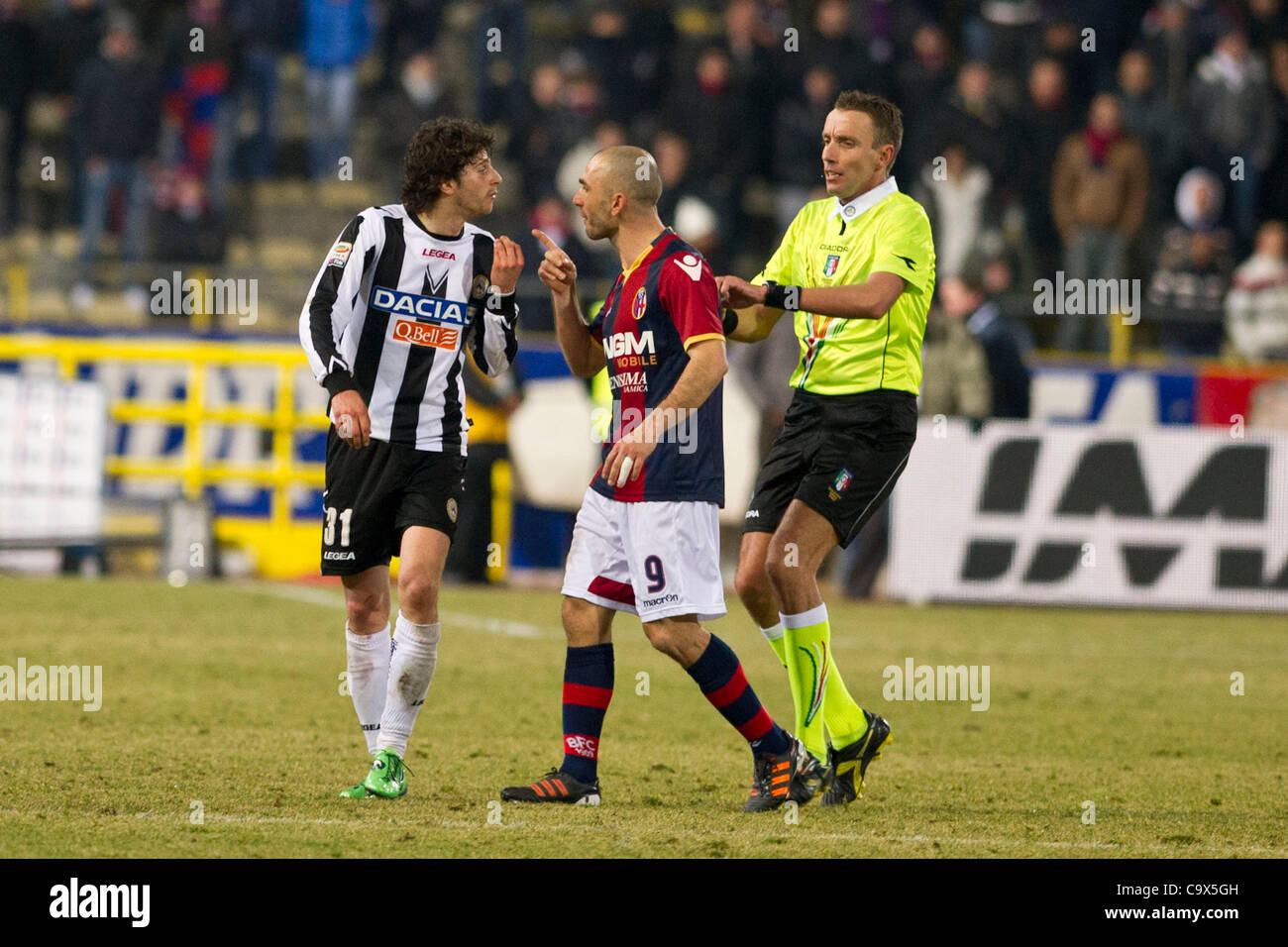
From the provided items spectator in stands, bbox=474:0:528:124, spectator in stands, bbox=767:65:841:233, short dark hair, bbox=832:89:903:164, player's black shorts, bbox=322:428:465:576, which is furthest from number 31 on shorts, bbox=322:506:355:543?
spectator in stands, bbox=474:0:528:124

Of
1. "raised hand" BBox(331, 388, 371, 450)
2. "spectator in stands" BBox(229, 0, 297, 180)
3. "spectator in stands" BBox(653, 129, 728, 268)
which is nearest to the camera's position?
"raised hand" BBox(331, 388, 371, 450)

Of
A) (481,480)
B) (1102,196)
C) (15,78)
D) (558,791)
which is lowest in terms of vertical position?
(558,791)

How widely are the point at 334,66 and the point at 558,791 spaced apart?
560 inches

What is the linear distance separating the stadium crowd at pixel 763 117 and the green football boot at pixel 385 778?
9996 millimetres

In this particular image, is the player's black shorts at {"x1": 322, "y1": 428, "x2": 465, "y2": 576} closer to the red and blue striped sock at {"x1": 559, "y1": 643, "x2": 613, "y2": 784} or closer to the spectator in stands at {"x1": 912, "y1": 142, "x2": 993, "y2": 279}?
the red and blue striped sock at {"x1": 559, "y1": 643, "x2": 613, "y2": 784}

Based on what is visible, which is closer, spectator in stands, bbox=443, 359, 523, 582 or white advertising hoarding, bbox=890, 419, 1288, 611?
white advertising hoarding, bbox=890, 419, 1288, 611

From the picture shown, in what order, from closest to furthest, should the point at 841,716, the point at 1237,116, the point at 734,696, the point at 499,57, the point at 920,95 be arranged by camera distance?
1. the point at 734,696
2. the point at 841,716
3. the point at 920,95
4. the point at 1237,116
5. the point at 499,57

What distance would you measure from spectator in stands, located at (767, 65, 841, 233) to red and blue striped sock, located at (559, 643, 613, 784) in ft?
37.7

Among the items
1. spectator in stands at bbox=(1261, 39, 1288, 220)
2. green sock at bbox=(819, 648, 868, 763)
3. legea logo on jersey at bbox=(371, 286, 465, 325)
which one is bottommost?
green sock at bbox=(819, 648, 868, 763)

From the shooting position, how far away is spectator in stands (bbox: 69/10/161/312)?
60.7 feet

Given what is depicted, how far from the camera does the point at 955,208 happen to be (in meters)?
16.9

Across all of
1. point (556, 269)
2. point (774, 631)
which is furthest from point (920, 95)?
point (556, 269)

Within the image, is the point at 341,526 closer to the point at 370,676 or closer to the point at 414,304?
the point at 370,676

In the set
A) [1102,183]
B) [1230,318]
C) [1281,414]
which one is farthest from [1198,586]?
[1102,183]
